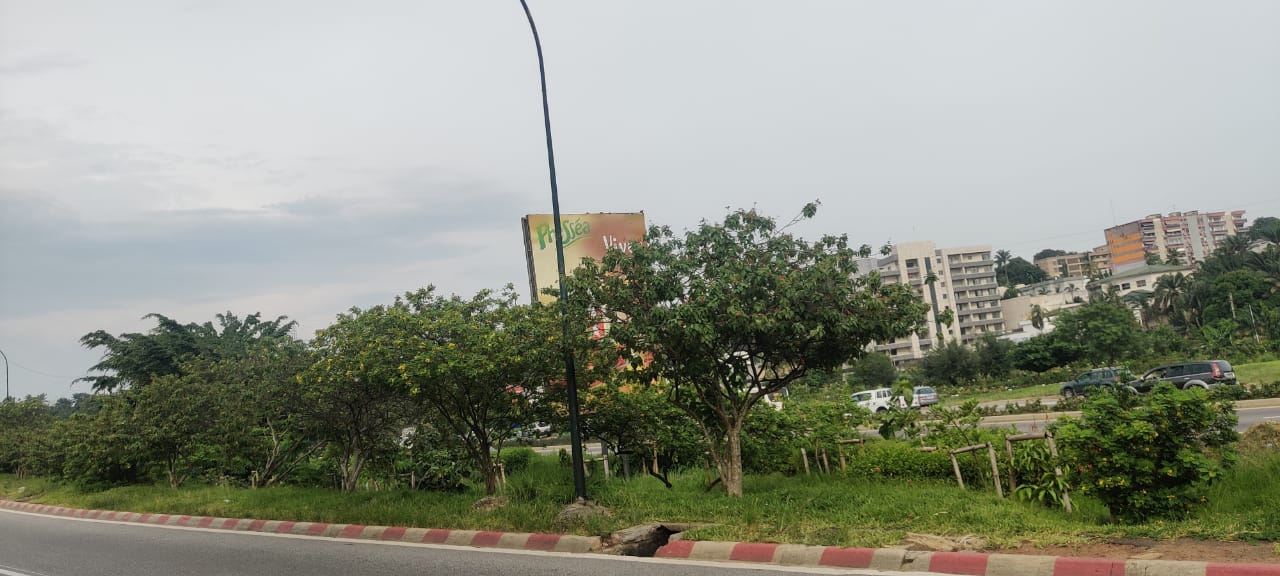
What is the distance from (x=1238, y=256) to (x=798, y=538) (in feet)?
280

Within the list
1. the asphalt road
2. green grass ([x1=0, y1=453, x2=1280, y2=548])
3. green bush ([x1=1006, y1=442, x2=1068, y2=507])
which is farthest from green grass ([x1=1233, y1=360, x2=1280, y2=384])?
the asphalt road

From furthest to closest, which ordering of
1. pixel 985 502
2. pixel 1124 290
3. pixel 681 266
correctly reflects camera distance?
pixel 1124 290
pixel 681 266
pixel 985 502

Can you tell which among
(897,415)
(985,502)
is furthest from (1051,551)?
(897,415)

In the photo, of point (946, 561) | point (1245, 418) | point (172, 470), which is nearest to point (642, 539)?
point (946, 561)

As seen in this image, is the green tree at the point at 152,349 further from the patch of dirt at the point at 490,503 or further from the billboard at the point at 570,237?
the patch of dirt at the point at 490,503

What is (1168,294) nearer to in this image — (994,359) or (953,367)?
(994,359)

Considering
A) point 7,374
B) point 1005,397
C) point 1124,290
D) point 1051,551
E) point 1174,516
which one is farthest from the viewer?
point 1124,290

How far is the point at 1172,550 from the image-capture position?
21.5 ft

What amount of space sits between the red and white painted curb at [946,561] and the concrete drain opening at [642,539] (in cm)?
26

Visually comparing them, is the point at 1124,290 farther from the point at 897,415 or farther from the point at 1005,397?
the point at 897,415

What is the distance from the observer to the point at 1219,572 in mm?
5898

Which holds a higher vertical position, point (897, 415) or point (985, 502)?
point (897, 415)

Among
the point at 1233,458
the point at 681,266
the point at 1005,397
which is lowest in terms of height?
the point at 1005,397

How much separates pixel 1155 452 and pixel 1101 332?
50.1 metres
